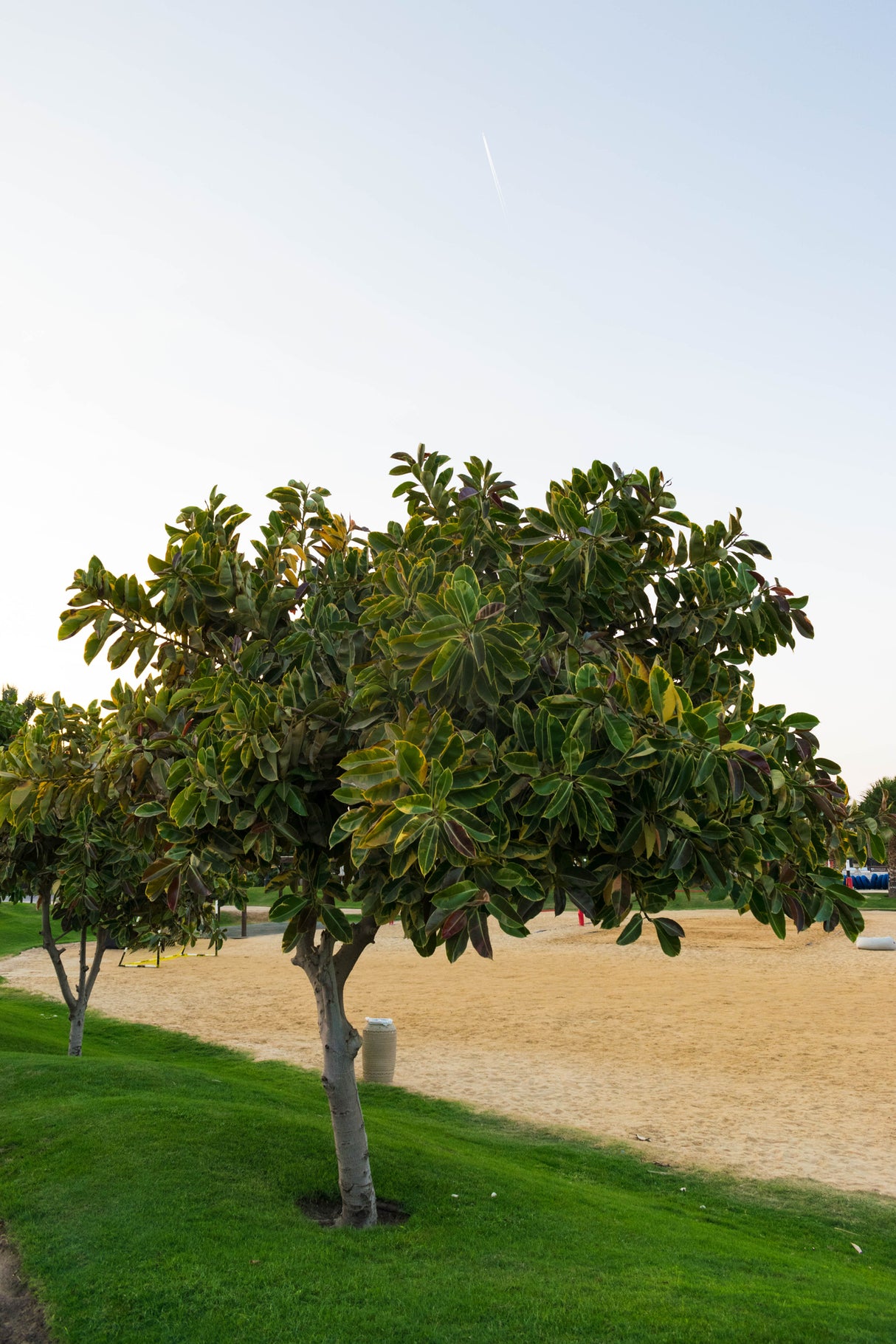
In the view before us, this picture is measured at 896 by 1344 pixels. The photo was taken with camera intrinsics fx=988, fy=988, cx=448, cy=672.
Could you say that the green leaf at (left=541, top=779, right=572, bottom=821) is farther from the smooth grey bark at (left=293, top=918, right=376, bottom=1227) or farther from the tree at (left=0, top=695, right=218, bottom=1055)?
the tree at (left=0, top=695, right=218, bottom=1055)

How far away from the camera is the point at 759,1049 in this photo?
2223 cm

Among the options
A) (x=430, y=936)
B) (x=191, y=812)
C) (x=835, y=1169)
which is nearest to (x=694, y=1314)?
(x=430, y=936)

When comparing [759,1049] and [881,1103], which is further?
[759,1049]

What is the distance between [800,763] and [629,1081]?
47.1 feet

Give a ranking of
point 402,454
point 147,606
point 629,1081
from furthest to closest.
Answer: point 629,1081
point 402,454
point 147,606

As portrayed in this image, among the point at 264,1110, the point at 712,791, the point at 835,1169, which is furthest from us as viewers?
the point at 835,1169

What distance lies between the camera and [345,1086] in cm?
850

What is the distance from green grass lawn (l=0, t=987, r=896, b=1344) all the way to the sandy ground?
268 cm

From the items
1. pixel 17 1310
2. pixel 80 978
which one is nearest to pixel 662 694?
pixel 17 1310

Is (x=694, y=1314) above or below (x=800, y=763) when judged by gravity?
below

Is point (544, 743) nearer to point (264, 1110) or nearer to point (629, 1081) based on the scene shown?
point (264, 1110)

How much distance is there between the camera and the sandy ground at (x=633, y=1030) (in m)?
15.8

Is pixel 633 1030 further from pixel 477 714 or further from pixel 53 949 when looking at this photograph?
pixel 477 714

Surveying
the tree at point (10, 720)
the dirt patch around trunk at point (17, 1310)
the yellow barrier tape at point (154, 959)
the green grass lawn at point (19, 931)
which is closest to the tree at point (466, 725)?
the dirt patch around trunk at point (17, 1310)
